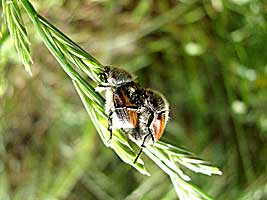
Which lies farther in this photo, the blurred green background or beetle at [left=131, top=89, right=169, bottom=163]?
→ the blurred green background

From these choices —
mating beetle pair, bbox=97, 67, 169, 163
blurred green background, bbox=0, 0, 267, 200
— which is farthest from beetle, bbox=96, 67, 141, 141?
blurred green background, bbox=0, 0, 267, 200

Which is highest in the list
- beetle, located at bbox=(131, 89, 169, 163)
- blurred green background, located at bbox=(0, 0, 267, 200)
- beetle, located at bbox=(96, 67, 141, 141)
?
beetle, located at bbox=(96, 67, 141, 141)

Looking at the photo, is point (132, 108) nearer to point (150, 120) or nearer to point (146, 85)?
point (150, 120)

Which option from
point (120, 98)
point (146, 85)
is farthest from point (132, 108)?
point (146, 85)

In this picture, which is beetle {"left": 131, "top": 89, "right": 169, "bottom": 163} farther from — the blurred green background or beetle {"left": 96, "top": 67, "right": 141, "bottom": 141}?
the blurred green background

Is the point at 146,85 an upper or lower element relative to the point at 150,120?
lower

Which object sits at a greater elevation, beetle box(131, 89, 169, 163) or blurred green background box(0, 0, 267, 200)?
beetle box(131, 89, 169, 163)
